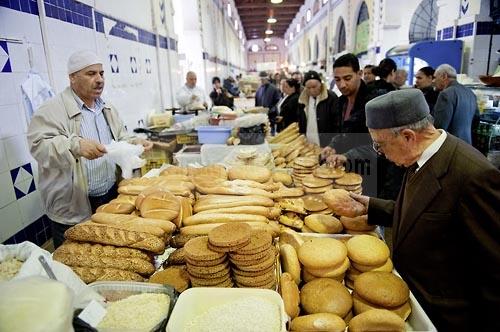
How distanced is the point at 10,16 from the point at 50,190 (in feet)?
4.34

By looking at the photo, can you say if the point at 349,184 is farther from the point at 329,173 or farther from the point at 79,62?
the point at 79,62

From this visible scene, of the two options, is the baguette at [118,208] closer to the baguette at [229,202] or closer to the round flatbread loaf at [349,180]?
the baguette at [229,202]

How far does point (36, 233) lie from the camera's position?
112 inches

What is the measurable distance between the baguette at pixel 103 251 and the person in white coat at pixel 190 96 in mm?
5046

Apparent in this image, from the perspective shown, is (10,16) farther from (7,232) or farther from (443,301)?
(443,301)

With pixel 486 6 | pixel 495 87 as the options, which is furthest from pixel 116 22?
pixel 486 6

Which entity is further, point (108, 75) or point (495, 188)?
point (108, 75)

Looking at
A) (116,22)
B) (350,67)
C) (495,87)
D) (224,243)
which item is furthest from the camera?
(495,87)

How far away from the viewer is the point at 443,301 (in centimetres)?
155

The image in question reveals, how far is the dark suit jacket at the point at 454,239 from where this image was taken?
139cm

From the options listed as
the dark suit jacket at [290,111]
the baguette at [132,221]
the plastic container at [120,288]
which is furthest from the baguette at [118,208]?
the dark suit jacket at [290,111]

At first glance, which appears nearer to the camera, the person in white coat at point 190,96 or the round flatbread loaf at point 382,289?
the round flatbread loaf at point 382,289

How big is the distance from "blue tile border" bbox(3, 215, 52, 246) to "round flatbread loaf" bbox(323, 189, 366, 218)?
93.1 inches

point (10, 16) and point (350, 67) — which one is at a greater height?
point (10, 16)
